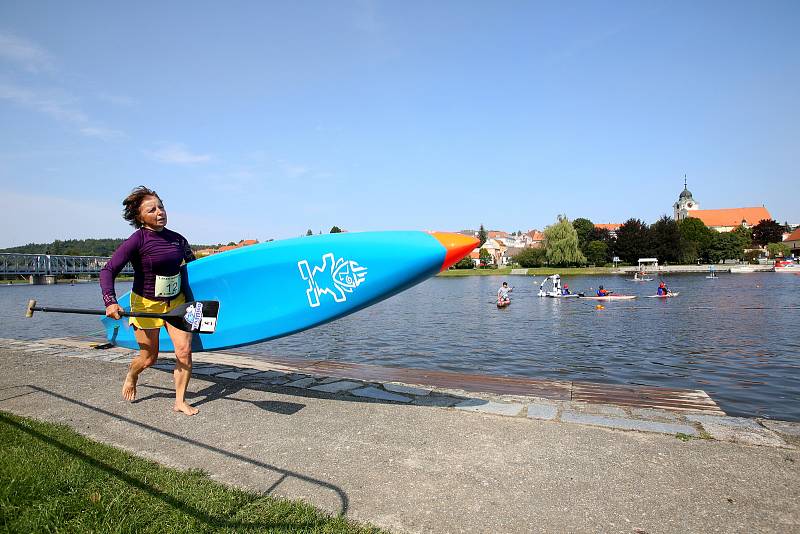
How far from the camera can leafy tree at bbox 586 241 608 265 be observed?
85.2 metres

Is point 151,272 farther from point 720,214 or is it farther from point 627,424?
point 720,214

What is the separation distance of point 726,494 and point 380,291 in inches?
130

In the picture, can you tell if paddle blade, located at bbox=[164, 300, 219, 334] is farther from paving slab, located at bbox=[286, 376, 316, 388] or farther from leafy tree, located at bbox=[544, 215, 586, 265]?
leafy tree, located at bbox=[544, 215, 586, 265]

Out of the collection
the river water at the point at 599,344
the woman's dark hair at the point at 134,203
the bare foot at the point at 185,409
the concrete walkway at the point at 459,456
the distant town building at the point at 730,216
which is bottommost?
the river water at the point at 599,344

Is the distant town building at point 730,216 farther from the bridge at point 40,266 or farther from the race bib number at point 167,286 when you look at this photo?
the race bib number at point 167,286

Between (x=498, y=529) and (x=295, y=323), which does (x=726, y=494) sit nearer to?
(x=498, y=529)

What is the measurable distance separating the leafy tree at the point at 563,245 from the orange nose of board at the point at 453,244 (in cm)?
7646

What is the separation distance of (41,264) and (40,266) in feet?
2.57

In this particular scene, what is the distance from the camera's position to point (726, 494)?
3.01 m

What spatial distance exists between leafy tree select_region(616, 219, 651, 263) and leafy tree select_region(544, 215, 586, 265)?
34.0 ft

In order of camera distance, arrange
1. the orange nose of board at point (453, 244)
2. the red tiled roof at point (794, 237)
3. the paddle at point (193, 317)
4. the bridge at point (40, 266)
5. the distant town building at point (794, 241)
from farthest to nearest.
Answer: the red tiled roof at point (794, 237) < the distant town building at point (794, 241) < the bridge at point (40, 266) < the orange nose of board at point (453, 244) < the paddle at point (193, 317)

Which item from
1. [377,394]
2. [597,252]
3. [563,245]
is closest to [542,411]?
[377,394]

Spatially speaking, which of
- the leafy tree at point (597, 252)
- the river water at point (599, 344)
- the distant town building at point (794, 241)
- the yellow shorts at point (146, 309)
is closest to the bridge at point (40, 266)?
the river water at point (599, 344)

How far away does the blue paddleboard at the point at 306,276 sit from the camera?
507 centimetres
